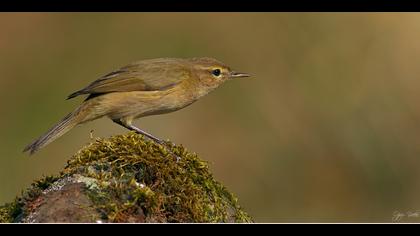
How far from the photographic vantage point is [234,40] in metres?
14.3

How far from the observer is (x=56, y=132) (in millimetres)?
7094

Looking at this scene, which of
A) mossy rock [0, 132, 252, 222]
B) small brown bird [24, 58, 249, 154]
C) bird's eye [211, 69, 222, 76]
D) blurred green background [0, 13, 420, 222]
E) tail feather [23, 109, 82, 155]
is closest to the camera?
mossy rock [0, 132, 252, 222]

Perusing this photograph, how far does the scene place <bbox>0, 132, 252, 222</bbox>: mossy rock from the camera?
4.36 metres

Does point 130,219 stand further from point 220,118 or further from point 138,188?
point 220,118

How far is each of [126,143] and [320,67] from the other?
27.1 ft

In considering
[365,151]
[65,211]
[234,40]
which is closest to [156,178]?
[65,211]

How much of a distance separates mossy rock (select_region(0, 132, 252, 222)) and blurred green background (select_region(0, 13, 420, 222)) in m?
5.88

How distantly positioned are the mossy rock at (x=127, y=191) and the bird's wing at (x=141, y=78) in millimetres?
1847

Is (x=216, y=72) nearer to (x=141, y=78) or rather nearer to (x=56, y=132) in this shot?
(x=141, y=78)

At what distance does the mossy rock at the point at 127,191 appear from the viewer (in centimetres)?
436

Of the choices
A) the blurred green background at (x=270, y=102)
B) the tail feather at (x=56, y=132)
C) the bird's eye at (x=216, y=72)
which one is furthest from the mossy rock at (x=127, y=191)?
the blurred green background at (x=270, y=102)

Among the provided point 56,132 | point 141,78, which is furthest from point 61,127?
point 141,78

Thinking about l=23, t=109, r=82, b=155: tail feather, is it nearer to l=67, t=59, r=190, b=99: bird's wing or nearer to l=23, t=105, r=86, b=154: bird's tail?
l=23, t=105, r=86, b=154: bird's tail

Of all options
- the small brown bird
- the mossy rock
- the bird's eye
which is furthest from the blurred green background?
the mossy rock
